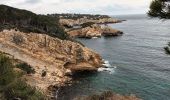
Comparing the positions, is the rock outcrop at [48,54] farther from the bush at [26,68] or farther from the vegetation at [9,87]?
the vegetation at [9,87]

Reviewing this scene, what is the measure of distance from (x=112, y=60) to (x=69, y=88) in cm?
3004

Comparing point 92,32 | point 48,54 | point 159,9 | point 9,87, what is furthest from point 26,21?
point 159,9

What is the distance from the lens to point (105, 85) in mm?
59156

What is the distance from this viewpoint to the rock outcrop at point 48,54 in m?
63.3

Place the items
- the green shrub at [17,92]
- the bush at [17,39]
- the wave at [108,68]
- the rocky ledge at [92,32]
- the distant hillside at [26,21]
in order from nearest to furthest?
1. the green shrub at [17,92]
2. the bush at [17,39]
3. the wave at [108,68]
4. the distant hillside at [26,21]
5. the rocky ledge at [92,32]

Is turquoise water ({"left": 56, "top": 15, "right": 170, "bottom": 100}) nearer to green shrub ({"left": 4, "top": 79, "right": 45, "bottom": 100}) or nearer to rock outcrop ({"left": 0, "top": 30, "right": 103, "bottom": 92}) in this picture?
rock outcrop ({"left": 0, "top": 30, "right": 103, "bottom": 92})

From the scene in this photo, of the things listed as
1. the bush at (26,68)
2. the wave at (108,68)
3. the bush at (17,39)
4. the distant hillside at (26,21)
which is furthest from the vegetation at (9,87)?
the distant hillside at (26,21)

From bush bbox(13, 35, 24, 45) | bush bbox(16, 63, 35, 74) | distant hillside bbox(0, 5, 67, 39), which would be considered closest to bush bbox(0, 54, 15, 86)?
bush bbox(16, 63, 35, 74)

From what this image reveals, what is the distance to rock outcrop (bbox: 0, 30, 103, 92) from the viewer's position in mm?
63312

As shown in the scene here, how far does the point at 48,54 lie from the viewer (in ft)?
227

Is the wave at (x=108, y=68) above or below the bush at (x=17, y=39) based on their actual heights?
below

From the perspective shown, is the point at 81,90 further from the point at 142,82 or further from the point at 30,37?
the point at 30,37

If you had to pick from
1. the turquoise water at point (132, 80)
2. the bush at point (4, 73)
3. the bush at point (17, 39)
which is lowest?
the turquoise water at point (132, 80)

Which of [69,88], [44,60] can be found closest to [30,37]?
[44,60]
